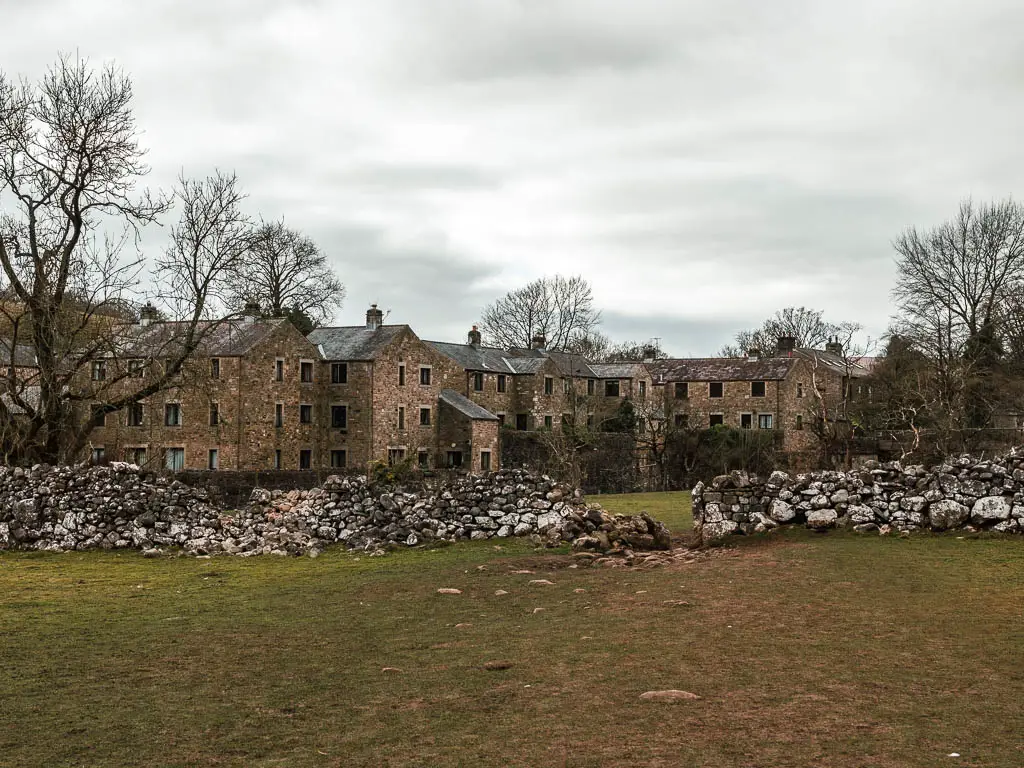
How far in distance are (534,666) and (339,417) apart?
43.0 m

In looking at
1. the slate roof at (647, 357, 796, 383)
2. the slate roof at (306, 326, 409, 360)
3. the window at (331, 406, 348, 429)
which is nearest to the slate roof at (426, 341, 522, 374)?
the slate roof at (306, 326, 409, 360)

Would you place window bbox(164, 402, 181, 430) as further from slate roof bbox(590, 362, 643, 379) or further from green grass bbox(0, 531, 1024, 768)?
green grass bbox(0, 531, 1024, 768)

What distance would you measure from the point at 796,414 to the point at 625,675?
5887 centimetres

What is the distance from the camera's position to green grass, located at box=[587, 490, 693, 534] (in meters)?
27.3

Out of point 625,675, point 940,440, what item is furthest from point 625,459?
point 625,675

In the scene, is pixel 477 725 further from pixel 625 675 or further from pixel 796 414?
pixel 796 414

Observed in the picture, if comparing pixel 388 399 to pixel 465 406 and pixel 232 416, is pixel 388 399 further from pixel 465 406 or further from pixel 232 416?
pixel 232 416

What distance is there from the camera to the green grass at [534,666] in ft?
25.6

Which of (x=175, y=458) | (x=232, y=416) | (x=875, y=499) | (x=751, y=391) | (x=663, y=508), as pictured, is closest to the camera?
(x=875, y=499)

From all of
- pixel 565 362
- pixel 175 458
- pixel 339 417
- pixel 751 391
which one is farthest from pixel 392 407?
pixel 751 391

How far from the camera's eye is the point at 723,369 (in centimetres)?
6894

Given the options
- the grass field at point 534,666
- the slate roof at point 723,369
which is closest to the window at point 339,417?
the slate roof at point 723,369

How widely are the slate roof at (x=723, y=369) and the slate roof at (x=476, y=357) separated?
462 inches

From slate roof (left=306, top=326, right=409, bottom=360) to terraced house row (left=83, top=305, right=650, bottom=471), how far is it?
0.07 metres
